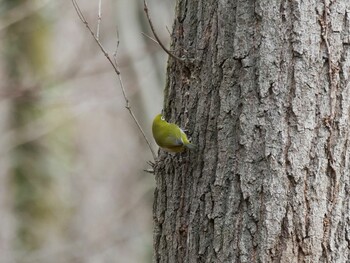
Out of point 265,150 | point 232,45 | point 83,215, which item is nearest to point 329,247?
point 265,150

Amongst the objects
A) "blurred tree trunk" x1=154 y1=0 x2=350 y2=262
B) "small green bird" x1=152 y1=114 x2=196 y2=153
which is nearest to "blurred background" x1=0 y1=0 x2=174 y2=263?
"small green bird" x1=152 y1=114 x2=196 y2=153

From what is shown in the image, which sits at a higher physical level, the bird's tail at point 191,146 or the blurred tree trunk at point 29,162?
the blurred tree trunk at point 29,162

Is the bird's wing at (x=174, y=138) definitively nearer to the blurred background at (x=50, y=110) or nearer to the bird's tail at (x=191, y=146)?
the bird's tail at (x=191, y=146)

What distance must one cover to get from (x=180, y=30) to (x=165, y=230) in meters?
0.80

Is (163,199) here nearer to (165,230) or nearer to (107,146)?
(165,230)

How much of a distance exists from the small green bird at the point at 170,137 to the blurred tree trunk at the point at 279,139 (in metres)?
0.10

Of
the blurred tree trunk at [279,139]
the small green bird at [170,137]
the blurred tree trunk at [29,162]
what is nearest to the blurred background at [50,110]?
the blurred tree trunk at [29,162]

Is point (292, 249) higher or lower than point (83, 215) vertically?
lower

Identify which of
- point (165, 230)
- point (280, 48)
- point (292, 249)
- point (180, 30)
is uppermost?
point (180, 30)

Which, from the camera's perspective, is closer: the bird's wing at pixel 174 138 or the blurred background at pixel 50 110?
the bird's wing at pixel 174 138

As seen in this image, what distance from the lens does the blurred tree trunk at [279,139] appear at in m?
2.49

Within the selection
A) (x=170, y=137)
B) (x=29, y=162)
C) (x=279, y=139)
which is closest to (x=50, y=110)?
(x=29, y=162)

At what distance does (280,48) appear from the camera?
2.52 m

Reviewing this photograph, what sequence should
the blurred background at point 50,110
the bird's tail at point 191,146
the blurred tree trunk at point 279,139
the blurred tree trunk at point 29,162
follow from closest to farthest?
the blurred tree trunk at point 279,139 < the bird's tail at point 191,146 < the blurred background at point 50,110 < the blurred tree trunk at point 29,162
